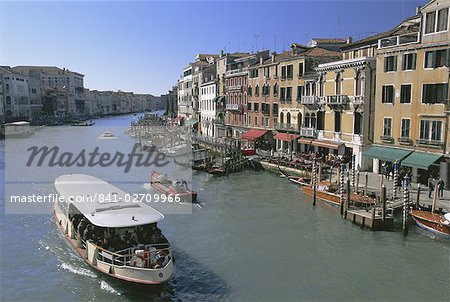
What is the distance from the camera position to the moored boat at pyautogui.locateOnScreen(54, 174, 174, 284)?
13.3 metres

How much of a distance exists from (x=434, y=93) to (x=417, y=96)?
1.02 meters

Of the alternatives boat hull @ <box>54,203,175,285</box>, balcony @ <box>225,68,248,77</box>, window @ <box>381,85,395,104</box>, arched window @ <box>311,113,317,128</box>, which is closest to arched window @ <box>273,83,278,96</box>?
balcony @ <box>225,68,248,77</box>

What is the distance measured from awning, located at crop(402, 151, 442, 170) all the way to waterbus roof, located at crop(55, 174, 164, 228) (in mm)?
15099

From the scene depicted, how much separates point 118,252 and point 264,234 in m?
7.65

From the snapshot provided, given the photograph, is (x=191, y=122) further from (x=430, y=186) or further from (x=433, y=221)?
(x=433, y=221)

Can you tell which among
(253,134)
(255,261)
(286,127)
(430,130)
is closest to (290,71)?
(286,127)

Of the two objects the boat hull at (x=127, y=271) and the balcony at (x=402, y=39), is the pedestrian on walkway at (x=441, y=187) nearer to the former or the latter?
the balcony at (x=402, y=39)

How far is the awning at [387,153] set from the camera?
955 inches

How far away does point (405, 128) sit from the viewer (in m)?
24.8

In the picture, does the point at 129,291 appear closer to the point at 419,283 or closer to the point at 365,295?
the point at 365,295

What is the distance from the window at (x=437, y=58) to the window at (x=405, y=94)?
169 cm

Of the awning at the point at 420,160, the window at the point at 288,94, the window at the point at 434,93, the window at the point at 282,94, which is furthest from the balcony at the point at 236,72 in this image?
the awning at the point at 420,160

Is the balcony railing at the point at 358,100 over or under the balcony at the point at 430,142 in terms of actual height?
over

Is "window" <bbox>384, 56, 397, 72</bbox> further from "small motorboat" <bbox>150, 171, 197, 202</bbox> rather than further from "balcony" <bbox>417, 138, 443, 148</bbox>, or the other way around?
"small motorboat" <bbox>150, 171, 197, 202</bbox>
